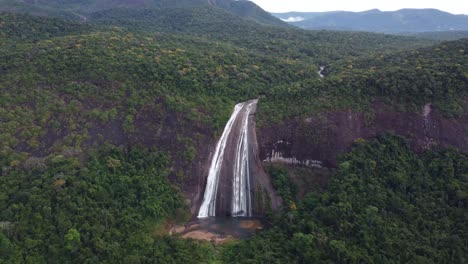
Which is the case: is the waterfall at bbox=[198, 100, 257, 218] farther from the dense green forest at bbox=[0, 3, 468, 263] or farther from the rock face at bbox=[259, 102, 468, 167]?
the rock face at bbox=[259, 102, 468, 167]

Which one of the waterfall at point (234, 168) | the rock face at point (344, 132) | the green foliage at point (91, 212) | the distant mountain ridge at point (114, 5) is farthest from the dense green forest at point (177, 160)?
the distant mountain ridge at point (114, 5)

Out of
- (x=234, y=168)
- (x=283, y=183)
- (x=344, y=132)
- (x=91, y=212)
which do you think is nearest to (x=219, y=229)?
(x=234, y=168)

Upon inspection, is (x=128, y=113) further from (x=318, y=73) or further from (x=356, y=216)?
(x=318, y=73)

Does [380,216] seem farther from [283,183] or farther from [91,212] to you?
[91,212]

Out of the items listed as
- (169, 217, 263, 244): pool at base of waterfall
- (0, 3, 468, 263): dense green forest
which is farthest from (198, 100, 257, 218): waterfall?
(0, 3, 468, 263): dense green forest

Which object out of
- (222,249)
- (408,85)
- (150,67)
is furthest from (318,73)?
(222,249)

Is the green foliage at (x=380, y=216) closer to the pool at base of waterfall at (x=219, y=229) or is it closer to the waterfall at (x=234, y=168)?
the pool at base of waterfall at (x=219, y=229)

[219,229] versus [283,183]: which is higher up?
[283,183]
